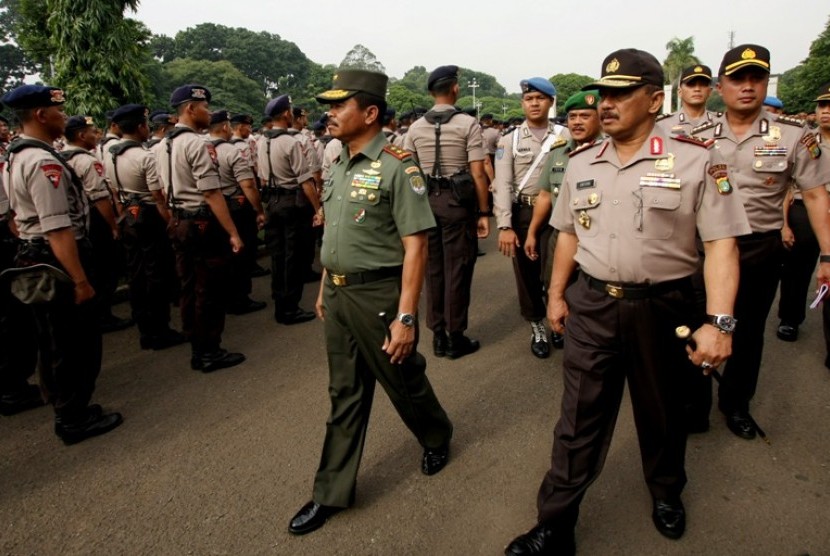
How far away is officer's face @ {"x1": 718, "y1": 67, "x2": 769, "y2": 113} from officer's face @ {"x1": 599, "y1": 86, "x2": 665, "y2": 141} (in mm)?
1242

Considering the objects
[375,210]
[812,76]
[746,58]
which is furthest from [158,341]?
[812,76]

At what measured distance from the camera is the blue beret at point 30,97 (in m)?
3.07

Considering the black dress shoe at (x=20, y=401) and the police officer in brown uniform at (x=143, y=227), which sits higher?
the police officer in brown uniform at (x=143, y=227)

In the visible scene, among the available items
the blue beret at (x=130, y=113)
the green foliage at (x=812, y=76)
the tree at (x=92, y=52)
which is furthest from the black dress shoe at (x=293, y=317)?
the green foliage at (x=812, y=76)

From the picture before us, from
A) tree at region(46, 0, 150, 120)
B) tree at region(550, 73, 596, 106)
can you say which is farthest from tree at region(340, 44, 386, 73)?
tree at region(46, 0, 150, 120)

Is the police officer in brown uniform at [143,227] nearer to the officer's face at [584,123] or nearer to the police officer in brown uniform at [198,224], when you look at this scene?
the police officer in brown uniform at [198,224]

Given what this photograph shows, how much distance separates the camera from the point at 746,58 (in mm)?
2809

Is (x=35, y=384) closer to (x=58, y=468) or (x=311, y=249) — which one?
(x=58, y=468)

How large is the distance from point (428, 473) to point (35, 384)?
133 inches

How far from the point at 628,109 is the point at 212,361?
363cm

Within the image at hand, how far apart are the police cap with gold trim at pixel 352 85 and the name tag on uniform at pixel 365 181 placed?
0.34 m

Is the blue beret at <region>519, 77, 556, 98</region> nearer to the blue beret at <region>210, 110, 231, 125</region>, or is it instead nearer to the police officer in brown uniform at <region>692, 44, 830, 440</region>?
the police officer in brown uniform at <region>692, 44, 830, 440</region>

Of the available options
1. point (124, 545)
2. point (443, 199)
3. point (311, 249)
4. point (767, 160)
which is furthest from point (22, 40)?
point (767, 160)

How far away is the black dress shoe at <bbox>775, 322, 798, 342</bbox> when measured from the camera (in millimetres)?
4295
